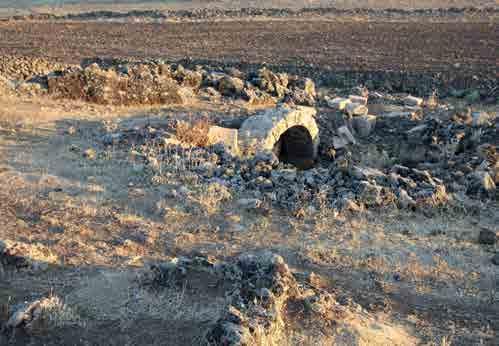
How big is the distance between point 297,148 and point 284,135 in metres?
0.47

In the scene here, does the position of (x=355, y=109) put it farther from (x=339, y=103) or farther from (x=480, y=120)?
(x=480, y=120)

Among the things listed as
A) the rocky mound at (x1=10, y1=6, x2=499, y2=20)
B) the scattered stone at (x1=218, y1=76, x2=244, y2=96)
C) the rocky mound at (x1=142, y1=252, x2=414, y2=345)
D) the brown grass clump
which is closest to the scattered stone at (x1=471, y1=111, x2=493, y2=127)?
the scattered stone at (x1=218, y1=76, x2=244, y2=96)

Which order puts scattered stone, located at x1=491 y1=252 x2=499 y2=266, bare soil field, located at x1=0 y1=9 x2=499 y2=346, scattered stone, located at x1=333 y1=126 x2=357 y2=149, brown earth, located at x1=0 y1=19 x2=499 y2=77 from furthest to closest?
brown earth, located at x1=0 y1=19 x2=499 y2=77 < scattered stone, located at x1=333 y1=126 x2=357 y2=149 < scattered stone, located at x1=491 y1=252 x2=499 y2=266 < bare soil field, located at x1=0 y1=9 x2=499 y2=346

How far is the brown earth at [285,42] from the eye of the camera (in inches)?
951

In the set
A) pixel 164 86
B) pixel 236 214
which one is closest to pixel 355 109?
pixel 164 86

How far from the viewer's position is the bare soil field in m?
5.75

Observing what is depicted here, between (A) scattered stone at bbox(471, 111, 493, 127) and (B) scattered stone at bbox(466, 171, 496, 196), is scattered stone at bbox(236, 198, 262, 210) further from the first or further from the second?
(A) scattered stone at bbox(471, 111, 493, 127)

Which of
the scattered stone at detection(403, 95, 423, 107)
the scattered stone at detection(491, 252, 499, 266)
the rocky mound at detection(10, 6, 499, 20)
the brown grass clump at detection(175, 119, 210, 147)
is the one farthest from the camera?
the rocky mound at detection(10, 6, 499, 20)

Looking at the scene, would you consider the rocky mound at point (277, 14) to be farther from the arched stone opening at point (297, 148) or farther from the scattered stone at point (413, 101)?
the arched stone opening at point (297, 148)

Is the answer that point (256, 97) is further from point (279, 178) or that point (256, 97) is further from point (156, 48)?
point (156, 48)

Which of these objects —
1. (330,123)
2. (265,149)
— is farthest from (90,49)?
(265,149)

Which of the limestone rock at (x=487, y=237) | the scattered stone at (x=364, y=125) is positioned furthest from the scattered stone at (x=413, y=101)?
the limestone rock at (x=487, y=237)

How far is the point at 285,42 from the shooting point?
29.6 meters

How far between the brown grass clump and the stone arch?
32.3 inches
